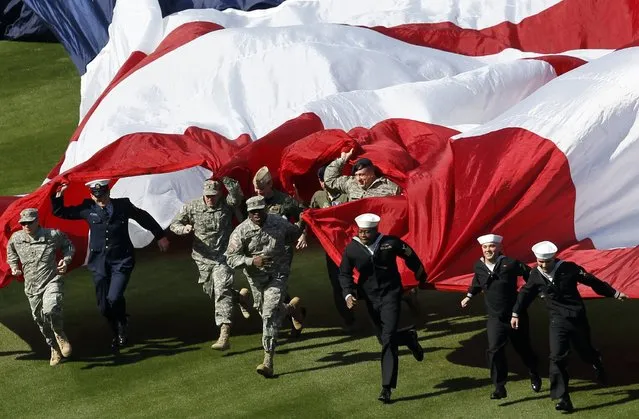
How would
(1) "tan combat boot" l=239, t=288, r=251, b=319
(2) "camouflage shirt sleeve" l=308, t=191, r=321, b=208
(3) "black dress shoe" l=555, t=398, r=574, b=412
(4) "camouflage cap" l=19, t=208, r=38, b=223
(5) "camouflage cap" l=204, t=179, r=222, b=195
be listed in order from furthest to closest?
(1) "tan combat boot" l=239, t=288, r=251, b=319 < (2) "camouflage shirt sleeve" l=308, t=191, r=321, b=208 < (5) "camouflage cap" l=204, t=179, r=222, b=195 < (4) "camouflage cap" l=19, t=208, r=38, b=223 < (3) "black dress shoe" l=555, t=398, r=574, b=412

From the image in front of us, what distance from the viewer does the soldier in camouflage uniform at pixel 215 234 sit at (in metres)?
12.1

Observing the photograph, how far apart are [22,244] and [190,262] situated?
368cm

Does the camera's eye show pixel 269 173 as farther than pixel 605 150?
Yes

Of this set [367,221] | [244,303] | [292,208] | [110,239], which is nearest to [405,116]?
[292,208]

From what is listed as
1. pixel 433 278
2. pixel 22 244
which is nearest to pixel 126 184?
pixel 22 244

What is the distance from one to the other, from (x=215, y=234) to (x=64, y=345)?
1670mm

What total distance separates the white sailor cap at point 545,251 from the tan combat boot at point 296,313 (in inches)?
109

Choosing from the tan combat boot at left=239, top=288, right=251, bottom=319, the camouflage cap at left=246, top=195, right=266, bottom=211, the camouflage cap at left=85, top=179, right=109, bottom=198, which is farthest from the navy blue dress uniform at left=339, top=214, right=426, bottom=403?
the camouflage cap at left=85, top=179, right=109, bottom=198

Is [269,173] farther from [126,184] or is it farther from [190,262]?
[190,262]

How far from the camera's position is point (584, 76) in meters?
11.8

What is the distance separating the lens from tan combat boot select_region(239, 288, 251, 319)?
12.7m

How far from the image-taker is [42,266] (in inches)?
469

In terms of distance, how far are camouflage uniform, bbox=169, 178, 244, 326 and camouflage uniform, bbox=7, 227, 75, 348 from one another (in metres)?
1.06

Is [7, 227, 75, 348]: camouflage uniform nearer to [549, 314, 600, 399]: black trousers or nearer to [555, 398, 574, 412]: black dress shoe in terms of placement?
[549, 314, 600, 399]: black trousers
